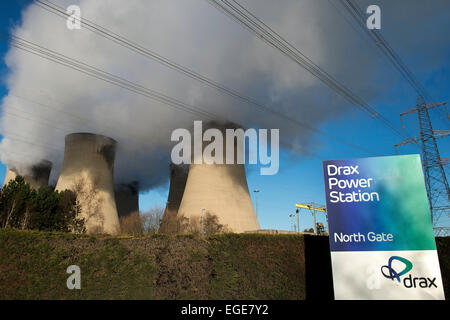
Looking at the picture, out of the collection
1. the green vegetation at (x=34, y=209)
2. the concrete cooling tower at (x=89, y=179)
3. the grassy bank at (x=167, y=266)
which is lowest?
the grassy bank at (x=167, y=266)

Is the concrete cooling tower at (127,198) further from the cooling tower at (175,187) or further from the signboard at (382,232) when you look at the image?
the signboard at (382,232)

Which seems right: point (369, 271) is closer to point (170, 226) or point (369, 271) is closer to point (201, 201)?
point (201, 201)

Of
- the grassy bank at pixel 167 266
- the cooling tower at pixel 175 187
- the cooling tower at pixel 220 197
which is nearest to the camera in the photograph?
the grassy bank at pixel 167 266

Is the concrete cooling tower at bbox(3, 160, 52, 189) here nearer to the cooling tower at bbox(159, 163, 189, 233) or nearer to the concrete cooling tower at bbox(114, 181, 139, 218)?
the concrete cooling tower at bbox(114, 181, 139, 218)

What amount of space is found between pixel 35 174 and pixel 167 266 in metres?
30.2

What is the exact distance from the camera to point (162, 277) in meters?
6.28

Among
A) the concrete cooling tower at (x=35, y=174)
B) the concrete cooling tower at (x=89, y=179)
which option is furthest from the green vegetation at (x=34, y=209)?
the concrete cooling tower at (x=35, y=174)

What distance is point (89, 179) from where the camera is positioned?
22.7 metres

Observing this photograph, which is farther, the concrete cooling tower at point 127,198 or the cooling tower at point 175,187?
the concrete cooling tower at point 127,198

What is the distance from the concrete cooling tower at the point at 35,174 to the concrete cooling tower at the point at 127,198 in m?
7.50

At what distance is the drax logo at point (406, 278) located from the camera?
348 centimetres

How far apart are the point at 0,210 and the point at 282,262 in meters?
17.9

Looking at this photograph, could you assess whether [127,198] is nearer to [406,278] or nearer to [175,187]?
[175,187]

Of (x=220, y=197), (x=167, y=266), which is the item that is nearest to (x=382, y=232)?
(x=167, y=266)
